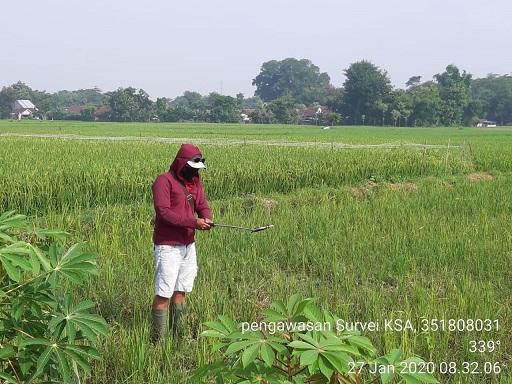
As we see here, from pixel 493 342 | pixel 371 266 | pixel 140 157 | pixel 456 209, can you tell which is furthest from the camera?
pixel 140 157

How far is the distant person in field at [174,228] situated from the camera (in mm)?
3352

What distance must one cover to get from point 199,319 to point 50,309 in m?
2.04

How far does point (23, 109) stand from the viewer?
79812 millimetres

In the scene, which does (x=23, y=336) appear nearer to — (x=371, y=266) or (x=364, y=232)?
(x=371, y=266)

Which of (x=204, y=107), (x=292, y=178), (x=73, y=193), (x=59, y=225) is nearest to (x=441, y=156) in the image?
(x=292, y=178)

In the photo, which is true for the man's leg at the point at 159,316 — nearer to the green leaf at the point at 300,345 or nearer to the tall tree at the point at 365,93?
the green leaf at the point at 300,345

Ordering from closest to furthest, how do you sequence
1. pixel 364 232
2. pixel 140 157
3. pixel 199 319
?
pixel 199 319, pixel 364 232, pixel 140 157

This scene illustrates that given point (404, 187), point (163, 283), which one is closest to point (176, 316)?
point (163, 283)

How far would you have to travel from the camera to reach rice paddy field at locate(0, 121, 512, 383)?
333cm

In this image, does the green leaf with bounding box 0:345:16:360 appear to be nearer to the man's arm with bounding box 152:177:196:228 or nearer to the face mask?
the man's arm with bounding box 152:177:196:228

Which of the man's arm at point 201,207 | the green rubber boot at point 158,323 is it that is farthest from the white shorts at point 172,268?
the man's arm at point 201,207

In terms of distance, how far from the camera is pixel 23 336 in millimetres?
1730

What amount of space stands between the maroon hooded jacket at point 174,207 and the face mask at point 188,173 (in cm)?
2

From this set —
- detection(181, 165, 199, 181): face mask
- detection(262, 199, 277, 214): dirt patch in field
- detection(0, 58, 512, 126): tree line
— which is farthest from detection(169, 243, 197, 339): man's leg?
detection(0, 58, 512, 126): tree line
